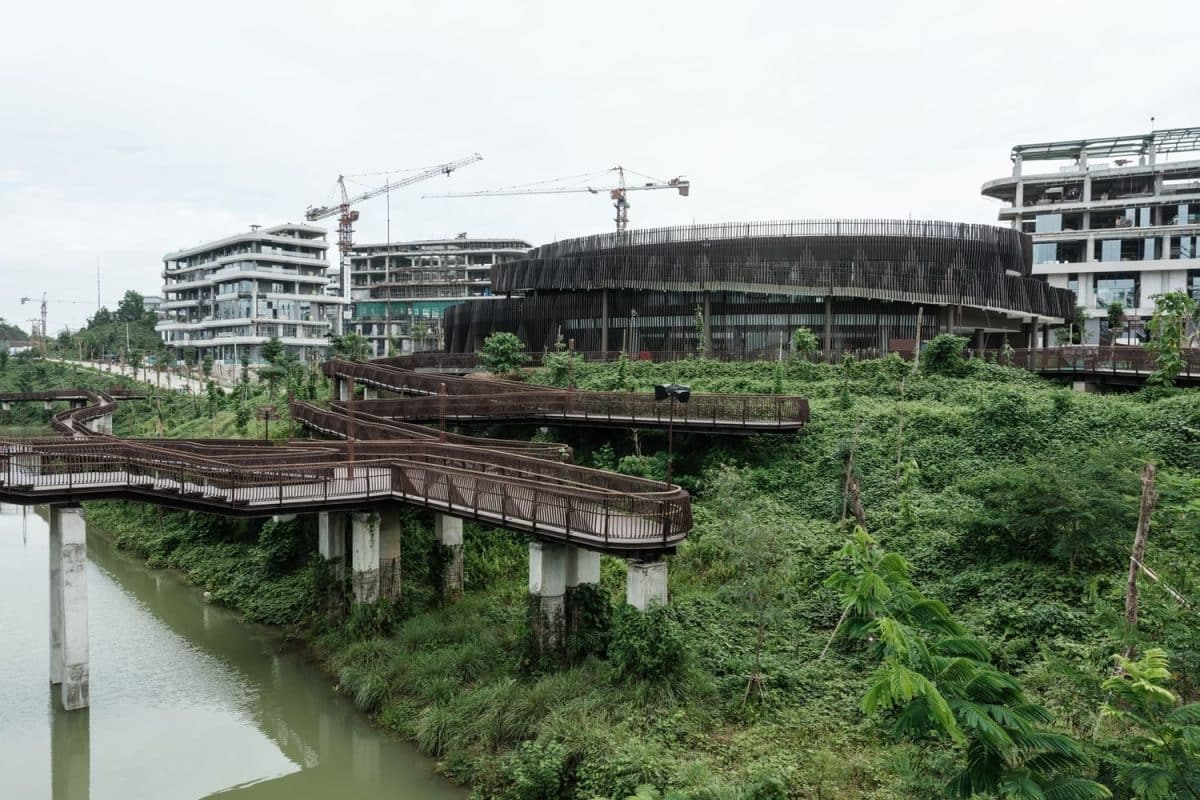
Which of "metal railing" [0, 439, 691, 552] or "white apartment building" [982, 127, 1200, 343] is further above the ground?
"white apartment building" [982, 127, 1200, 343]

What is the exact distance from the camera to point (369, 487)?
78.1 ft

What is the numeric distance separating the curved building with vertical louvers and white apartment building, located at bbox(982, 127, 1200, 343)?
18.1m

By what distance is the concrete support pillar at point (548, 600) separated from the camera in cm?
2081

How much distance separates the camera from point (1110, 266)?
2889 inches

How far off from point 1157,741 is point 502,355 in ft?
145

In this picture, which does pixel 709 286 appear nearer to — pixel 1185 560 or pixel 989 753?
pixel 1185 560

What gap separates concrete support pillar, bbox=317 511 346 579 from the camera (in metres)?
26.9

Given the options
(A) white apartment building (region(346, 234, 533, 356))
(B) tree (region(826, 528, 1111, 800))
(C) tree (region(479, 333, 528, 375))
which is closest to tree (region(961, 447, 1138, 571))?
(B) tree (region(826, 528, 1111, 800))

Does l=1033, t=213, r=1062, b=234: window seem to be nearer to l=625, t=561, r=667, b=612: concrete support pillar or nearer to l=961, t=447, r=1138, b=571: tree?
l=961, t=447, r=1138, b=571: tree

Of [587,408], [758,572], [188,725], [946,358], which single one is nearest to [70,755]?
[188,725]

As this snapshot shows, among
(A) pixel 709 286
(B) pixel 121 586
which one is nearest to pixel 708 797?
(B) pixel 121 586

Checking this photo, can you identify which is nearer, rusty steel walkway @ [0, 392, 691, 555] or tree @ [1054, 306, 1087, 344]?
rusty steel walkway @ [0, 392, 691, 555]

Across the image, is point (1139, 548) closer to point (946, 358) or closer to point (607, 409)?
point (607, 409)

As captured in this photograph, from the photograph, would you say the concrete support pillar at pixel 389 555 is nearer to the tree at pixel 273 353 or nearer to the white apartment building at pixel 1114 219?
the tree at pixel 273 353
